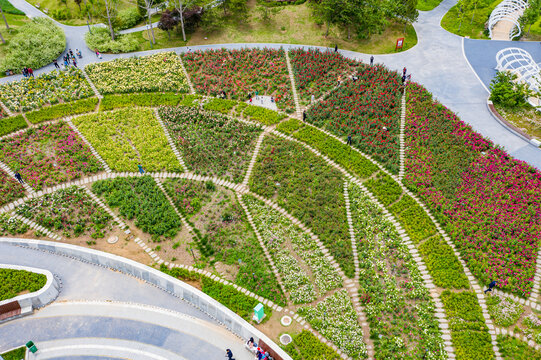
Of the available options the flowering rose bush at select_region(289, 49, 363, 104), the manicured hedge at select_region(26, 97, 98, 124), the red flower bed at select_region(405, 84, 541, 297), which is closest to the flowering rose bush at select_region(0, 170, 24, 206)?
the manicured hedge at select_region(26, 97, 98, 124)

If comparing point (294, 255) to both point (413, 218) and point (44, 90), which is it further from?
point (44, 90)

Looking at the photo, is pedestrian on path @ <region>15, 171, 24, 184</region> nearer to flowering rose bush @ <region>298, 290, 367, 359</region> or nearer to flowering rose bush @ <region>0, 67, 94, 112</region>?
flowering rose bush @ <region>0, 67, 94, 112</region>

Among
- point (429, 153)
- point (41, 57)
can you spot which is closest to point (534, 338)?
point (429, 153)

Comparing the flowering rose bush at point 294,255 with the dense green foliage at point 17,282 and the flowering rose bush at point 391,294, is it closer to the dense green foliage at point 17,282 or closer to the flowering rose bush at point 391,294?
the flowering rose bush at point 391,294

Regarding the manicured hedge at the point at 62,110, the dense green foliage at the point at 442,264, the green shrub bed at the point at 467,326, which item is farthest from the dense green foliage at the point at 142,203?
the green shrub bed at the point at 467,326

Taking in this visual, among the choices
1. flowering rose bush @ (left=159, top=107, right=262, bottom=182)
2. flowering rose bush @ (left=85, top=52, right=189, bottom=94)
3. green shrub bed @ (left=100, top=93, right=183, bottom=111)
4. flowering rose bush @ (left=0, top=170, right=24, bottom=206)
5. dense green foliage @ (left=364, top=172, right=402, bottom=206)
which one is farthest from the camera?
flowering rose bush @ (left=85, top=52, right=189, bottom=94)

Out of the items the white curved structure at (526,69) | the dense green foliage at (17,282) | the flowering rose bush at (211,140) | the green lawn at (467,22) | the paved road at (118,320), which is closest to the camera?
the paved road at (118,320)
